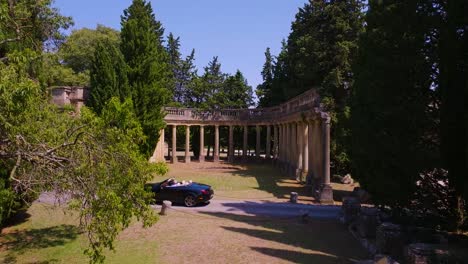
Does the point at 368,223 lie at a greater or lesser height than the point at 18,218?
greater

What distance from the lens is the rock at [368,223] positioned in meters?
15.4

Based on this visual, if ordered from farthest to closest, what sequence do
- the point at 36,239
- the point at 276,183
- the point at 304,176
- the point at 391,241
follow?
the point at 304,176 < the point at 276,183 < the point at 36,239 < the point at 391,241

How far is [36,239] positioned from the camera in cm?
1524

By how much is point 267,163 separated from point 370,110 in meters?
32.5

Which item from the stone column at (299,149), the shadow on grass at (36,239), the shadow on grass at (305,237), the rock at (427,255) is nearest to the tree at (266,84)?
the stone column at (299,149)

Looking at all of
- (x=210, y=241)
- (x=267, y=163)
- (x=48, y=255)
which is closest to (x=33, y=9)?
(x=48, y=255)

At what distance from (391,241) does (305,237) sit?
3.50 meters

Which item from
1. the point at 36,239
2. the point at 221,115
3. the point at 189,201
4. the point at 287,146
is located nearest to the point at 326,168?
the point at 189,201

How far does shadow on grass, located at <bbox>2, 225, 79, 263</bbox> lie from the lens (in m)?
14.1

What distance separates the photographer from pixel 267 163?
157ft

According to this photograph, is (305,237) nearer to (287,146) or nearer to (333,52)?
(333,52)

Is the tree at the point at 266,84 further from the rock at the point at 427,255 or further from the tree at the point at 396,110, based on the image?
the rock at the point at 427,255

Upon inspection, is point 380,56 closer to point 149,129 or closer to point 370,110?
point 370,110

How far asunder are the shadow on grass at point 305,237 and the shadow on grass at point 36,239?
600cm
